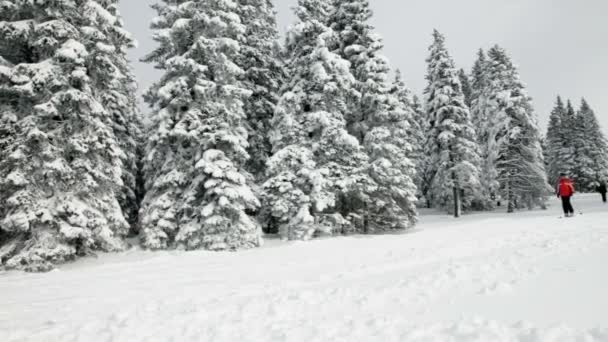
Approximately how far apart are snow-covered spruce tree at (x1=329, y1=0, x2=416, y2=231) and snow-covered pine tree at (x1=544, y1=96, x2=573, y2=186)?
1437 inches

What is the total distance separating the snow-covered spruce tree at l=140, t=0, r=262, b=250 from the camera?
13.6 metres

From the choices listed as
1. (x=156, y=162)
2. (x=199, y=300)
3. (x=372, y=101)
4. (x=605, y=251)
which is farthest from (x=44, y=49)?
(x=605, y=251)

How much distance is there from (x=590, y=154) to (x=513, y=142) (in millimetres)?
25740

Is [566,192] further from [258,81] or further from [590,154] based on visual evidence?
[590,154]

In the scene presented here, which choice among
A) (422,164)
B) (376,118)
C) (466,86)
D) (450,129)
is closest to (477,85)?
(466,86)

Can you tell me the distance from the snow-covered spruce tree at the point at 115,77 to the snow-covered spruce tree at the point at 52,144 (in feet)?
0.78

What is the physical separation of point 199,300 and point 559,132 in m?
56.6

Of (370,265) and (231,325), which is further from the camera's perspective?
(370,265)

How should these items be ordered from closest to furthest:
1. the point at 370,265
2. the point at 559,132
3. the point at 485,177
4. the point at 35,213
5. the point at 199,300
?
the point at 199,300 < the point at 370,265 < the point at 35,213 < the point at 485,177 < the point at 559,132

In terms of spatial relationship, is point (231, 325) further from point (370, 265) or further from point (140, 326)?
point (370, 265)

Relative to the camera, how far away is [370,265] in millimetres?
8703

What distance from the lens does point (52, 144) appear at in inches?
478

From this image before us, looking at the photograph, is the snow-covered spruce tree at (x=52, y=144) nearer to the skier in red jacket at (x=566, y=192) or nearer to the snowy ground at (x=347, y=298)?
the snowy ground at (x=347, y=298)

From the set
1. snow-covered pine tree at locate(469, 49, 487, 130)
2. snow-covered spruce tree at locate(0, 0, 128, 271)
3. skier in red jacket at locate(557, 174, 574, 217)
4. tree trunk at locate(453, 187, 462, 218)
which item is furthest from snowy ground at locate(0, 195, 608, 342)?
snow-covered pine tree at locate(469, 49, 487, 130)
